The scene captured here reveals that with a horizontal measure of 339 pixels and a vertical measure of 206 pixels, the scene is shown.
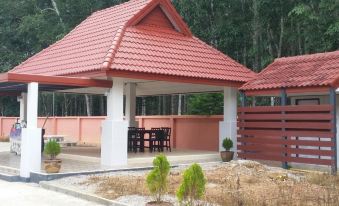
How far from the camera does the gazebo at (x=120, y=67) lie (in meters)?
12.2

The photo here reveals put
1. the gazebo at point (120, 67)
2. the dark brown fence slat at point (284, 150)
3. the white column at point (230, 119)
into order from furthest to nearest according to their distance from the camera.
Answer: the white column at point (230, 119)
the dark brown fence slat at point (284, 150)
the gazebo at point (120, 67)

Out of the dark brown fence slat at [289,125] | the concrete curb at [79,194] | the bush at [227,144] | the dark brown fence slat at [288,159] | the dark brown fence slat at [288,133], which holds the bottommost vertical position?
the concrete curb at [79,194]

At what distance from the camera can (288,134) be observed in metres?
13.2

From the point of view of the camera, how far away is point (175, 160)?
1459 centimetres

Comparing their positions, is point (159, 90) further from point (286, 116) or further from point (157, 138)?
point (286, 116)

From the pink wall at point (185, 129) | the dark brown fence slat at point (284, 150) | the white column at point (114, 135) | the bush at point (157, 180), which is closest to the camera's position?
the bush at point (157, 180)

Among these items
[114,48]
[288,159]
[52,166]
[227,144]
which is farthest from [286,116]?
[52,166]

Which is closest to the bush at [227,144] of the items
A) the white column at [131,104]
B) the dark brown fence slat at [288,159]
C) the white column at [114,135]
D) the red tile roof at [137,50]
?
the dark brown fence slat at [288,159]

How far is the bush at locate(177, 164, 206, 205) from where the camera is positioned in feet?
23.4

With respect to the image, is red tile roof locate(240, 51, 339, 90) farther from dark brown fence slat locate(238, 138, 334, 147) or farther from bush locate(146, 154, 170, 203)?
bush locate(146, 154, 170, 203)

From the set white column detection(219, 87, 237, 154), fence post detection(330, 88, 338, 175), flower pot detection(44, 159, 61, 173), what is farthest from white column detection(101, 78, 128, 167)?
fence post detection(330, 88, 338, 175)

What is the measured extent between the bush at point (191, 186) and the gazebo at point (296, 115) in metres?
6.03

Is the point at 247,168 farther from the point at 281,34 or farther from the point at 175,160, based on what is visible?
the point at 281,34

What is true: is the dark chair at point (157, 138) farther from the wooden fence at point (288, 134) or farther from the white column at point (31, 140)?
the white column at point (31, 140)
